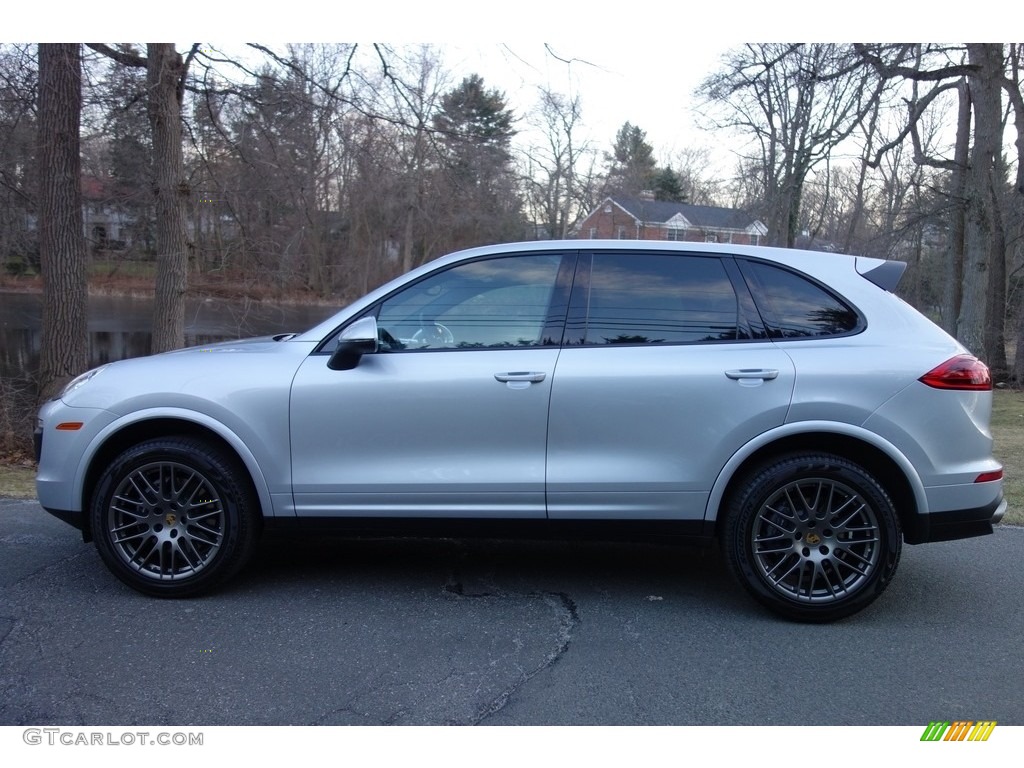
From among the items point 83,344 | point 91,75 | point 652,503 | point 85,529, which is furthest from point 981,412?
point 91,75

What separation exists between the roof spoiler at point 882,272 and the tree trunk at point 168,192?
864cm

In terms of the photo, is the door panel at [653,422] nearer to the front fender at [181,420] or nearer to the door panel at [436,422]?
the door panel at [436,422]

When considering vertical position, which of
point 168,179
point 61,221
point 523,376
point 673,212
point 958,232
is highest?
point 673,212

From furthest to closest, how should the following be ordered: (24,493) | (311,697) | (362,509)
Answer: (24,493)
(362,509)
(311,697)

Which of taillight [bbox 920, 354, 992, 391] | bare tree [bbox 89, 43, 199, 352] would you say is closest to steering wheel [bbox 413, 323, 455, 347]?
taillight [bbox 920, 354, 992, 391]

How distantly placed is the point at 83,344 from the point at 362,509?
8.05 meters

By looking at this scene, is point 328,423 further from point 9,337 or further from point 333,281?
point 333,281

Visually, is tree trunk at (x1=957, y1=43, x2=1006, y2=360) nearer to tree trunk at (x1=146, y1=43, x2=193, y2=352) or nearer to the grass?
the grass

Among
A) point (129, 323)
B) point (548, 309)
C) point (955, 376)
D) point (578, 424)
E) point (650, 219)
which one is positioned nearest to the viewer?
point (955, 376)

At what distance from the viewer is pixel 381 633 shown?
3855mm

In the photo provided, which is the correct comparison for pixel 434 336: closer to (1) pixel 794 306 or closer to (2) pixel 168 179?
(1) pixel 794 306

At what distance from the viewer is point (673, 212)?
40.2 meters
